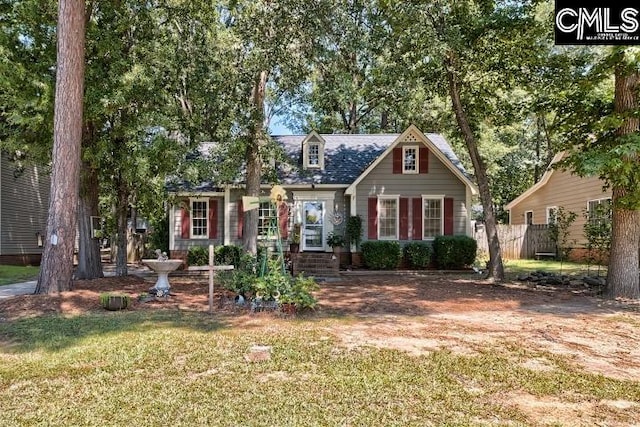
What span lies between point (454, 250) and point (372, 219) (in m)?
3.06

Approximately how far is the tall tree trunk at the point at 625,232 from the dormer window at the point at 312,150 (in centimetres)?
1010

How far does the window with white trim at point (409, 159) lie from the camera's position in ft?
56.6

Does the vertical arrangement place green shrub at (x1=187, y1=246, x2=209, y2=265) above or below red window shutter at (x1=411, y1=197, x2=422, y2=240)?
below

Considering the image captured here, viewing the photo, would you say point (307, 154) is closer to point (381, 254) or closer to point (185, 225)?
point (381, 254)

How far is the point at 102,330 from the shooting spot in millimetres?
6805

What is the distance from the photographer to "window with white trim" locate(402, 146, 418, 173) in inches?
680

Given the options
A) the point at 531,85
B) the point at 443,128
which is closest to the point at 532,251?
the point at 443,128

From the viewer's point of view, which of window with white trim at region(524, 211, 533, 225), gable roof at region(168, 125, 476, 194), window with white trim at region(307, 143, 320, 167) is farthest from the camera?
window with white trim at region(524, 211, 533, 225)

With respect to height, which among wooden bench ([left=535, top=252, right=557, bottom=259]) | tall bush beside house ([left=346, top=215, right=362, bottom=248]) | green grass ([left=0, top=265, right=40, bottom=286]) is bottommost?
green grass ([left=0, top=265, right=40, bottom=286])

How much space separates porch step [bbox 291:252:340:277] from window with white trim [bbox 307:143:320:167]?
4.20 m

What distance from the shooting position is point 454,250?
16.6 meters

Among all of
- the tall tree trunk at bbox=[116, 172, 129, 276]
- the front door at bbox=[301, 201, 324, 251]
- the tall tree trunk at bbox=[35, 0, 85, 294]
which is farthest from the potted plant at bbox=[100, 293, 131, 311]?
the front door at bbox=[301, 201, 324, 251]

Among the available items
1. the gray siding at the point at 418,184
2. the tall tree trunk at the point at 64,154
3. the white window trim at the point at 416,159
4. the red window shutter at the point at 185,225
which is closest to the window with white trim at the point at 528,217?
the gray siding at the point at 418,184

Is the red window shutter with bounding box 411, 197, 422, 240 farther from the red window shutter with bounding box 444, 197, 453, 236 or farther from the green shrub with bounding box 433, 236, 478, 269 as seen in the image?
the red window shutter with bounding box 444, 197, 453, 236
